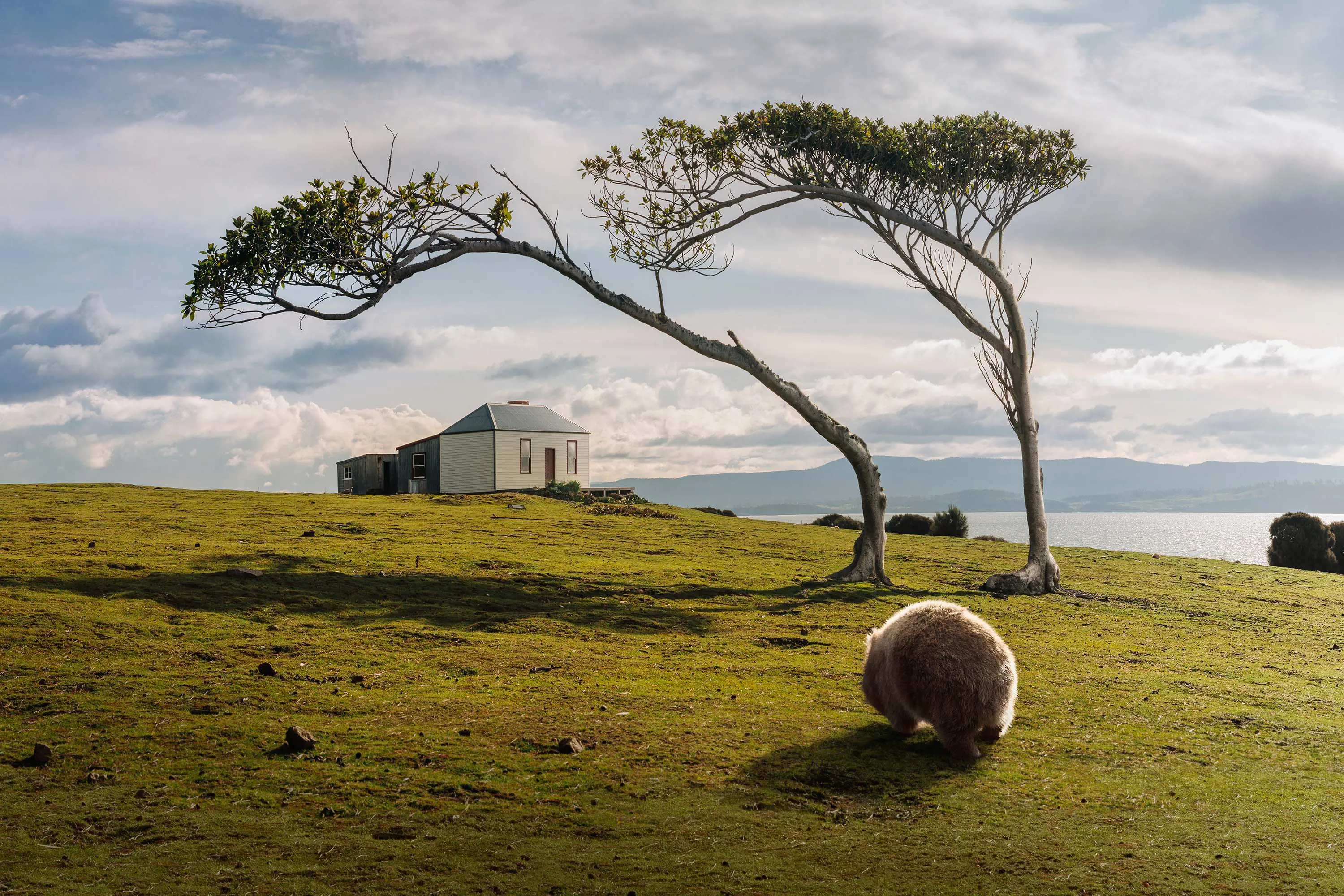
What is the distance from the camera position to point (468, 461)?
51094mm

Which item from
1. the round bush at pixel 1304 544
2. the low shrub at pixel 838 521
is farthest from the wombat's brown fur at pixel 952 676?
the round bush at pixel 1304 544

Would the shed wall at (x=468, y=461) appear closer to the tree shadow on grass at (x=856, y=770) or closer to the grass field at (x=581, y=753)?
the grass field at (x=581, y=753)

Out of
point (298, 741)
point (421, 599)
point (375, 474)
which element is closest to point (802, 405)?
point (421, 599)


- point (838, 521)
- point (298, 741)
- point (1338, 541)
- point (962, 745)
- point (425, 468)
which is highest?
point (425, 468)

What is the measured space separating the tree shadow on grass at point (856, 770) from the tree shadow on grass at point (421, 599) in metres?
5.75

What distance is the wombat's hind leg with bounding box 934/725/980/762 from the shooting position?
25.5 ft

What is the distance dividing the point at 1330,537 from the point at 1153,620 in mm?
25068

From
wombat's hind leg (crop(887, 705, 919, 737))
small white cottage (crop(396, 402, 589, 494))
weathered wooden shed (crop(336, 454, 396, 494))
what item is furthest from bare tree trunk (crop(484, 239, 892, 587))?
weathered wooden shed (crop(336, 454, 396, 494))

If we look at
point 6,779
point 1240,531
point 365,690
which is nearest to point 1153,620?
point 365,690

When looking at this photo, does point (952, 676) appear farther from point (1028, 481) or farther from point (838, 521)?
point (838, 521)

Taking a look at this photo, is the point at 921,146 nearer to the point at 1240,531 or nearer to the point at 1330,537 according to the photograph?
the point at 1330,537

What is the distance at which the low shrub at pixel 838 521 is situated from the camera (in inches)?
1661

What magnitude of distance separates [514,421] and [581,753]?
46.6m

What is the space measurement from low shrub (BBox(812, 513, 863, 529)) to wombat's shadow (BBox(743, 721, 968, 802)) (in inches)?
1310
